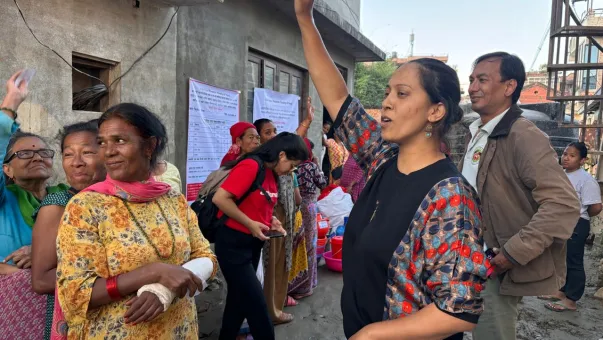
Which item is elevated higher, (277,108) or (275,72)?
(275,72)

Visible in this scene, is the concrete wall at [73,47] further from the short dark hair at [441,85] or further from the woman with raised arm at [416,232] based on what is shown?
the short dark hair at [441,85]

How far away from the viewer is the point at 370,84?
25672 mm

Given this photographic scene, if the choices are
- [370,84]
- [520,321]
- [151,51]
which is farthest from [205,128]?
[370,84]

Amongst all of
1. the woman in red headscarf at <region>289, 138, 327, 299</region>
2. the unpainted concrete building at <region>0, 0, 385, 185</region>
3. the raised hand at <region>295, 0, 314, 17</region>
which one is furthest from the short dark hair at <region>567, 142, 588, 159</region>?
the raised hand at <region>295, 0, 314, 17</region>

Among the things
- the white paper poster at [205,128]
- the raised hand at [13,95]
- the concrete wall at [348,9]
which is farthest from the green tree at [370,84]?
the raised hand at [13,95]

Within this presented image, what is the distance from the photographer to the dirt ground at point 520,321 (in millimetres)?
3664

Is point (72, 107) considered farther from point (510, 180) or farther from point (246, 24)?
point (510, 180)

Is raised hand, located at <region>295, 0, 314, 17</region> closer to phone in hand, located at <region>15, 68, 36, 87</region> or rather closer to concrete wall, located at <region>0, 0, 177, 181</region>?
phone in hand, located at <region>15, 68, 36, 87</region>

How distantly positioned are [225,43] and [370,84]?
21463mm

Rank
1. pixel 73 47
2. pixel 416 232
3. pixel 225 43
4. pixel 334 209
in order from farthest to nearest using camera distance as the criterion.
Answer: pixel 334 209, pixel 225 43, pixel 73 47, pixel 416 232

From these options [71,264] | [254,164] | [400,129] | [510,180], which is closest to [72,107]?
[254,164]

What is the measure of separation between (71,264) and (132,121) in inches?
23.9

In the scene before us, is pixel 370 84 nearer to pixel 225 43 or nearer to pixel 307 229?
pixel 225 43

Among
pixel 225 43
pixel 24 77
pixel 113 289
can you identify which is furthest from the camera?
pixel 225 43
